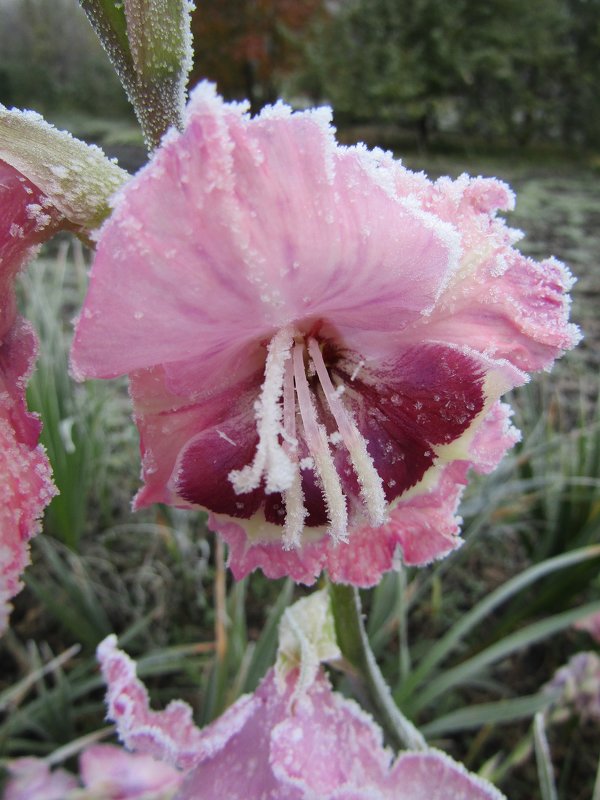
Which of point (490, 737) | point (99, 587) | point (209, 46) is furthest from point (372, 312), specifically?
point (209, 46)

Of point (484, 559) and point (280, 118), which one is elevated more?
point (280, 118)

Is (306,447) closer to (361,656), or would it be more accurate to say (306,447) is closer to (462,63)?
(361,656)

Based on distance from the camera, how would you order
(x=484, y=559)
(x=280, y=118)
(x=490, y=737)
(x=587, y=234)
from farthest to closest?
(x=587, y=234) → (x=484, y=559) → (x=490, y=737) → (x=280, y=118)

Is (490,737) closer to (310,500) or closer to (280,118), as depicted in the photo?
(310,500)

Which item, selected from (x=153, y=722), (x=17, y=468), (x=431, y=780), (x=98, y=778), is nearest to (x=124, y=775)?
(x=98, y=778)

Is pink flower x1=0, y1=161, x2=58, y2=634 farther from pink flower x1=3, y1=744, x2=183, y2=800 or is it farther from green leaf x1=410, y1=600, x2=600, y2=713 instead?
green leaf x1=410, y1=600, x2=600, y2=713

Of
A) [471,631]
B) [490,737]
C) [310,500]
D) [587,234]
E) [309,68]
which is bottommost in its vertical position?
[490,737]

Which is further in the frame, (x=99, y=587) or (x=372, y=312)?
(x=99, y=587)
